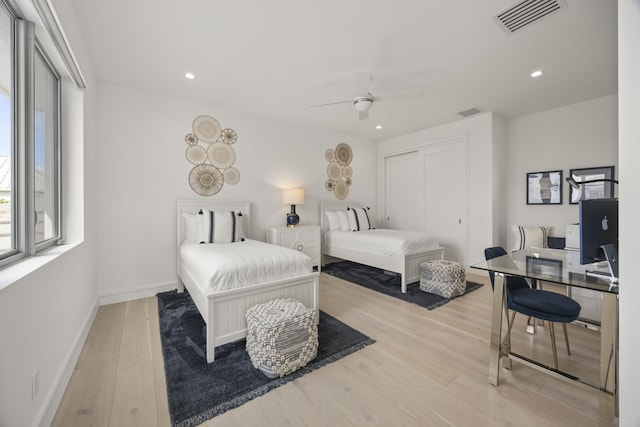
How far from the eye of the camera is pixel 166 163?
342cm

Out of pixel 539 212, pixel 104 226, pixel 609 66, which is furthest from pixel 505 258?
pixel 104 226

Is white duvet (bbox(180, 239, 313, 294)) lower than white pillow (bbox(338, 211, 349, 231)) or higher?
lower

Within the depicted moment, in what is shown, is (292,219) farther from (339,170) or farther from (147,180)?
(147,180)

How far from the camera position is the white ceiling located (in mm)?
1956

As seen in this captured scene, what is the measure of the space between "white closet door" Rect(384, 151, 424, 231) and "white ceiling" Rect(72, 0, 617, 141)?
1.72m

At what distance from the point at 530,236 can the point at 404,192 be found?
2.23 meters

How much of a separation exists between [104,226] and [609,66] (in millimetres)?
5774

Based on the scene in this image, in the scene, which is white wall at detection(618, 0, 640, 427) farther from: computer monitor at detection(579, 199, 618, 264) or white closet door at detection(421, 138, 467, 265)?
white closet door at detection(421, 138, 467, 265)

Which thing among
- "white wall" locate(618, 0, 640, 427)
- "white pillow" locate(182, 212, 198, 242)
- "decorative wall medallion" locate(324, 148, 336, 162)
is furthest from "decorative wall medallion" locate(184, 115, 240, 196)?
"white wall" locate(618, 0, 640, 427)

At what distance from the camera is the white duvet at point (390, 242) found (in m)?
3.53

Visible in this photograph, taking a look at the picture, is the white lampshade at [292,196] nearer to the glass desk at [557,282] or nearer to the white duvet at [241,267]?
the white duvet at [241,267]

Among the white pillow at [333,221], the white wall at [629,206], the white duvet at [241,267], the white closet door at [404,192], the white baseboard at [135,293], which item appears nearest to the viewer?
the white wall at [629,206]

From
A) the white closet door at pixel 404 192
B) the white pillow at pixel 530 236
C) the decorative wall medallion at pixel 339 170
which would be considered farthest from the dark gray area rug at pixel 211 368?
the white closet door at pixel 404 192

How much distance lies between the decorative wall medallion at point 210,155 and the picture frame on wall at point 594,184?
4.88 m
